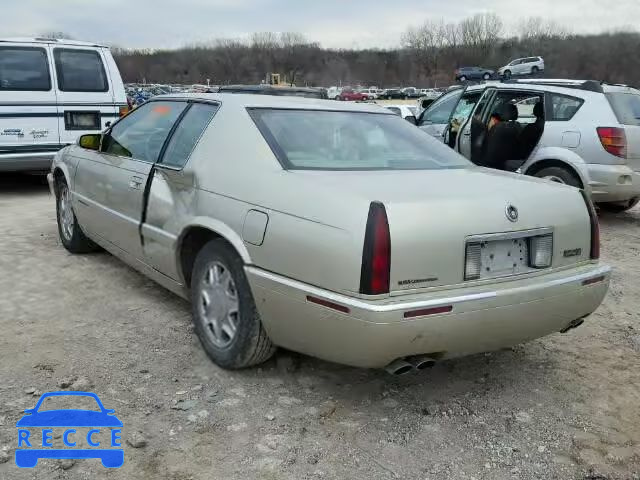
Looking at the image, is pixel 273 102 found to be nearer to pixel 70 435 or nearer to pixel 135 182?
pixel 135 182

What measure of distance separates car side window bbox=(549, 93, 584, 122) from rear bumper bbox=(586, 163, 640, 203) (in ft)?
2.27

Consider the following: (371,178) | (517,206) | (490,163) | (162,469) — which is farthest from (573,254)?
(490,163)

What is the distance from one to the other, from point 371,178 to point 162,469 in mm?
1627

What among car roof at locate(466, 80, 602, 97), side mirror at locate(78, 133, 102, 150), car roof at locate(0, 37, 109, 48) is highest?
car roof at locate(0, 37, 109, 48)

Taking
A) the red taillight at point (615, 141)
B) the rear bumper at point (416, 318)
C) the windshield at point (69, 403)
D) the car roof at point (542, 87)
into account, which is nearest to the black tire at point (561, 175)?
the red taillight at point (615, 141)

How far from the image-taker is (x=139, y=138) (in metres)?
Result: 4.34

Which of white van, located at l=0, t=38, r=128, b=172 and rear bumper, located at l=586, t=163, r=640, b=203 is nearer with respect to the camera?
rear bumper, located at l=586, t=163, r=640, b=203

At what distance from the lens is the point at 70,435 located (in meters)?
2.73

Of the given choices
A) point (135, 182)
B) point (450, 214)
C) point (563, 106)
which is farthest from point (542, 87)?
point (450, 214)

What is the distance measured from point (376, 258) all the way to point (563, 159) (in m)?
5.45

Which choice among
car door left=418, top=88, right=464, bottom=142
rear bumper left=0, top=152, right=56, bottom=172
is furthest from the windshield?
car door left=418, top=88, right=464, bottom=142

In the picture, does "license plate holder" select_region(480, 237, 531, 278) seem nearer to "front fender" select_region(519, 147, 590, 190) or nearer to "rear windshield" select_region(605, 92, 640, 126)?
"front fender" select_region(519, 147, 590, 190)

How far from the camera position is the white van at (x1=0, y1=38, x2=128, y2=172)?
8.22 meters

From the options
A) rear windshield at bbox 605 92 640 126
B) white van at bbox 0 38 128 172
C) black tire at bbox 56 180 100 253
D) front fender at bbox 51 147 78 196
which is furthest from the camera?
white van at bbox 0 38 128 172
